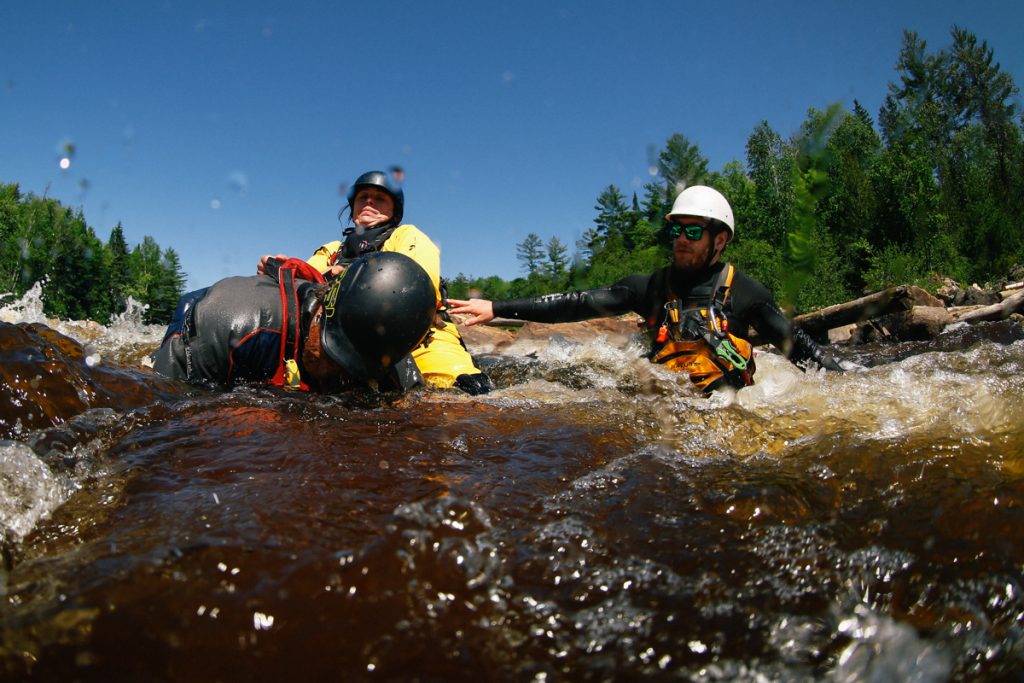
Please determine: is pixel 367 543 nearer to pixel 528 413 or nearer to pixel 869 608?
pixel 869 608

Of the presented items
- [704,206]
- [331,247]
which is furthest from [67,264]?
[704,206]

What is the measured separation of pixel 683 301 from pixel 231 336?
11.8 ft

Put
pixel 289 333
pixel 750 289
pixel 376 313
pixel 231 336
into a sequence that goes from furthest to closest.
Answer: pixel 750 289
pixel 289 333
pixel 231 336
pixel 376 313

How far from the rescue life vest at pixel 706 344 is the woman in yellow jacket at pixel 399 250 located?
1.61m

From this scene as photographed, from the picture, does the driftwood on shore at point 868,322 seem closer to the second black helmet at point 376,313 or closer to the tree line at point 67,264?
the second black helmet at point 376,313

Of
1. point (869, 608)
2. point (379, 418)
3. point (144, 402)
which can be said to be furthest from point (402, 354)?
point (869, 608)

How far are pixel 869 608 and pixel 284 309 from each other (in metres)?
3.09

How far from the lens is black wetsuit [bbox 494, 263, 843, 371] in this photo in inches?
198

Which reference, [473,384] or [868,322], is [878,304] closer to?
[868,322]

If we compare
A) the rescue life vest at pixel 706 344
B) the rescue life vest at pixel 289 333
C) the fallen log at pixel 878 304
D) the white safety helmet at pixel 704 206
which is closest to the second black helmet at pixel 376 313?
the rescue life vest at pixel 289 333

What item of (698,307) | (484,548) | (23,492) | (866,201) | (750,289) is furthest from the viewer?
(866,201)

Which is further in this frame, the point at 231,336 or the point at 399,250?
the point at 399,250

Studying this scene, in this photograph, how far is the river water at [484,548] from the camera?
1.23m

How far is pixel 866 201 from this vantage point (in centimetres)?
4231
